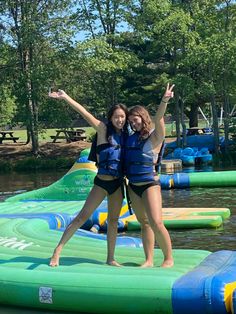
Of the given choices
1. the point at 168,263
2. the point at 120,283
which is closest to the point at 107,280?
the point at 120,283

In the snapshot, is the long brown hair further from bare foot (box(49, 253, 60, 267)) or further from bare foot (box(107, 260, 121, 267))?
bare foot (box(49, 253, 60, 267))

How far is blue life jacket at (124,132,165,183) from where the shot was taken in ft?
18.4

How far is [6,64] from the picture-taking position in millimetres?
29875

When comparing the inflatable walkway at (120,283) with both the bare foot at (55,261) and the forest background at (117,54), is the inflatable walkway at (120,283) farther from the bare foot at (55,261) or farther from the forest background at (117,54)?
the forest background at (117,54)

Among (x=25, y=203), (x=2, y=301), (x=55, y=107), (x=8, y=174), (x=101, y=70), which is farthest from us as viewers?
(x=55, y=107)

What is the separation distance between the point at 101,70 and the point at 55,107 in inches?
137

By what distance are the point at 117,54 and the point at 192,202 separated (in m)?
15.9

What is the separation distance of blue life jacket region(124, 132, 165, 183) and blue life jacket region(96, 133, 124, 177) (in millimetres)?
94

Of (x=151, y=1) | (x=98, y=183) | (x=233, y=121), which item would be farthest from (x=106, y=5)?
(x=98, y=183)

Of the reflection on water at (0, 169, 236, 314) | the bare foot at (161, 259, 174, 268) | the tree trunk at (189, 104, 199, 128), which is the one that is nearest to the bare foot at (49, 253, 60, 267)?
the reflection on water at (0, 169, 236, 314)

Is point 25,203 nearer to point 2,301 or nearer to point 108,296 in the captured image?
point 2,301

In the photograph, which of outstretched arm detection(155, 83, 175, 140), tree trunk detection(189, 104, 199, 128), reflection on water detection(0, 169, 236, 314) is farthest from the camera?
tree trunk detection(189, 104, 199, 128)

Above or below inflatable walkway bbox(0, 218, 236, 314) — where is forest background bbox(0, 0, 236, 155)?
above

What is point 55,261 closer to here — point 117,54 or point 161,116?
point 161,116
